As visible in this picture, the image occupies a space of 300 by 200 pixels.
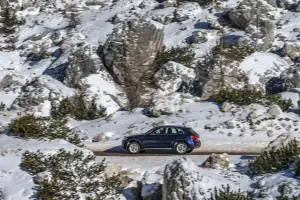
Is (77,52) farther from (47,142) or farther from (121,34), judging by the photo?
(47,142)

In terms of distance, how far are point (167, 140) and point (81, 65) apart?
14535 mm

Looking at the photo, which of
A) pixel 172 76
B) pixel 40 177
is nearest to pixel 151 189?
pixel 40 177

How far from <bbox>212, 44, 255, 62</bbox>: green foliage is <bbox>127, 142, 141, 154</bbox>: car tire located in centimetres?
1286

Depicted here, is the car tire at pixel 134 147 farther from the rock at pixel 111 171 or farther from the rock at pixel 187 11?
the rock at pixel 187 11

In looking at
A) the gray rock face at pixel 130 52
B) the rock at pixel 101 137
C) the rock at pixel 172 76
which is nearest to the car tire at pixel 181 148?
the rock at pixel 101 137

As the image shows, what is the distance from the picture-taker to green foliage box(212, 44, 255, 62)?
119 ft

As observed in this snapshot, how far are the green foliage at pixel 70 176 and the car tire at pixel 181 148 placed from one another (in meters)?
6.37

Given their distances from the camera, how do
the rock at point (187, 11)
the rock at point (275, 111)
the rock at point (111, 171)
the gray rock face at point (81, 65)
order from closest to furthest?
the rock at point (111, 171)
the rock at point (275, 111)
the gray rock face at point (81, 65)
the rock at point (187, 11)

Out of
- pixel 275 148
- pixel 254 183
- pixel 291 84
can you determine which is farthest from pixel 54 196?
pixel 291 84

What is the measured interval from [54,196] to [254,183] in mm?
6090

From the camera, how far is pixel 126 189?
17500 mm

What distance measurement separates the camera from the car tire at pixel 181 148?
23969 mm

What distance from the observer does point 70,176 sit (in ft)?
57.3

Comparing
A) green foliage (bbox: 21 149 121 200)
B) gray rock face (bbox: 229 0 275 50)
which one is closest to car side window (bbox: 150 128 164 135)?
green foliage (bbox: 21 149 121 200)
